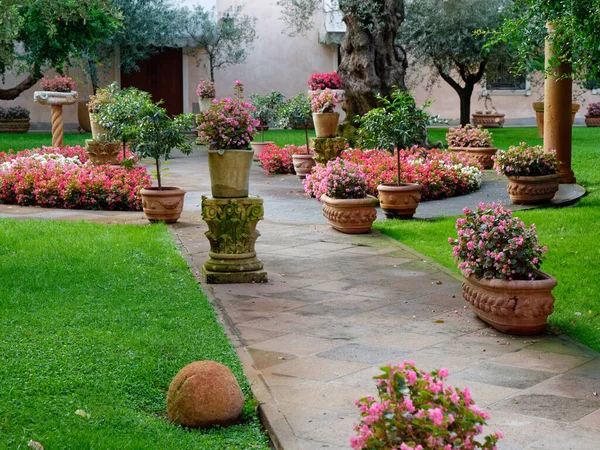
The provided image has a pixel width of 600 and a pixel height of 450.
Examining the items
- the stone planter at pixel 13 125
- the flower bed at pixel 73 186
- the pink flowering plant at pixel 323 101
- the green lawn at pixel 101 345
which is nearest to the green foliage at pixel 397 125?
the flower bed at pixel 73 186

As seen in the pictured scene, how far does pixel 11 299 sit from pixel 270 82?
952 inches

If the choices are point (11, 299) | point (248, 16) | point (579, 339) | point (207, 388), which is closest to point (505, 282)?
point (579, 339)

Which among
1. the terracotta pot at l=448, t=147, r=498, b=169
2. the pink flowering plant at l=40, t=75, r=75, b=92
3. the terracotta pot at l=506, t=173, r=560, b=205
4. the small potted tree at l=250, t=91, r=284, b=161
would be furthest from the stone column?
the pink flowering plant at l=40, t=75, r=75, b=92

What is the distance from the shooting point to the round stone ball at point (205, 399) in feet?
14.8

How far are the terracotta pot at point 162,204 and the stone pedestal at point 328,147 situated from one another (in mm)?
4991

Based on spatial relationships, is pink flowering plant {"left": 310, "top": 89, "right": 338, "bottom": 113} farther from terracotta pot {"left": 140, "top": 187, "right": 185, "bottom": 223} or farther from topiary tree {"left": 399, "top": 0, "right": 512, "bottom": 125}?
topiary tree {"left": 399, "top": 0, "right": 512, "bottom": 125}

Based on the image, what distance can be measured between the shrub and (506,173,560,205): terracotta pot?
18.5m

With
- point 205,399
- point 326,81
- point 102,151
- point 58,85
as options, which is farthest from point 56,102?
point 205,399

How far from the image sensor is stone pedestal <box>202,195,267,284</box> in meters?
7.90

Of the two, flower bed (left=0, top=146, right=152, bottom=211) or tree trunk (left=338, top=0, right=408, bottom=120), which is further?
tree trunk (left=338, top=0, right=408, bottom=120)

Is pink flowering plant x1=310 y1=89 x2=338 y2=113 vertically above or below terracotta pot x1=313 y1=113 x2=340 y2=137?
above

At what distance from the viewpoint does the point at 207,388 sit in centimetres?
453

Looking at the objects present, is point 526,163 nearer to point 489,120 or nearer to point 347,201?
point 347,201

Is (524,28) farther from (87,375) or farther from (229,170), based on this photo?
(87,375)
